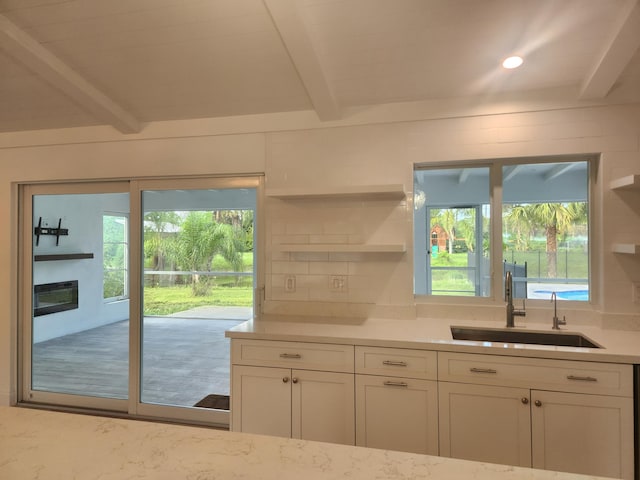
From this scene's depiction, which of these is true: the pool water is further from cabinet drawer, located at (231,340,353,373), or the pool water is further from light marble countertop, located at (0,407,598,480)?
light marble countertop, located at (0,407,598,480)

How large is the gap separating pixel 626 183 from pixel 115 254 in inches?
146

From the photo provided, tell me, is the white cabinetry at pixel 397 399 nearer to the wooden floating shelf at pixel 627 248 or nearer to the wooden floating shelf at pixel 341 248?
the wooden floating shelf at pixel 341 248

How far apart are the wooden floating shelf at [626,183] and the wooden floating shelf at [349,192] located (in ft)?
4.02

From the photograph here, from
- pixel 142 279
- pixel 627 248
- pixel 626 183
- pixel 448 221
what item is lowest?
pixel 142 279

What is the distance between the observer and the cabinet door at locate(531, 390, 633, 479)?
5.95 ft

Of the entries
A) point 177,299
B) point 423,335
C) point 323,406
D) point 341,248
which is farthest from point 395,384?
point 177,299

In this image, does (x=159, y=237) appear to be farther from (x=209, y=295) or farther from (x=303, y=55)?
(x=303, y=55)

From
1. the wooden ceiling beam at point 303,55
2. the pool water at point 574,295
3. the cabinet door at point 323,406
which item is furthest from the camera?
the pool water at point 574,295

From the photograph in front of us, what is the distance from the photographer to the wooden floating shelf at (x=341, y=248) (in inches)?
96.8

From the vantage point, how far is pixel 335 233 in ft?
8.96

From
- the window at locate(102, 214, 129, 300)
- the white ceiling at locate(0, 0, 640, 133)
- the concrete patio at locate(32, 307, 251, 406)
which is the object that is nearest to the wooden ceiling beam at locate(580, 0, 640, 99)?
the white ceiling at locate(0, 0, 640, 133)

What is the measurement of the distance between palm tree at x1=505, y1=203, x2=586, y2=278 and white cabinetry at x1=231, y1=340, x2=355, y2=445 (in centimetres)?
156

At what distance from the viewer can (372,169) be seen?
269 centimetres

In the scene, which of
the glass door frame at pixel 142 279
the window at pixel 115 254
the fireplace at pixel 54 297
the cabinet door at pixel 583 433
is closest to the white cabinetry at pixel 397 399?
the cabinet door at pixel 583 433
